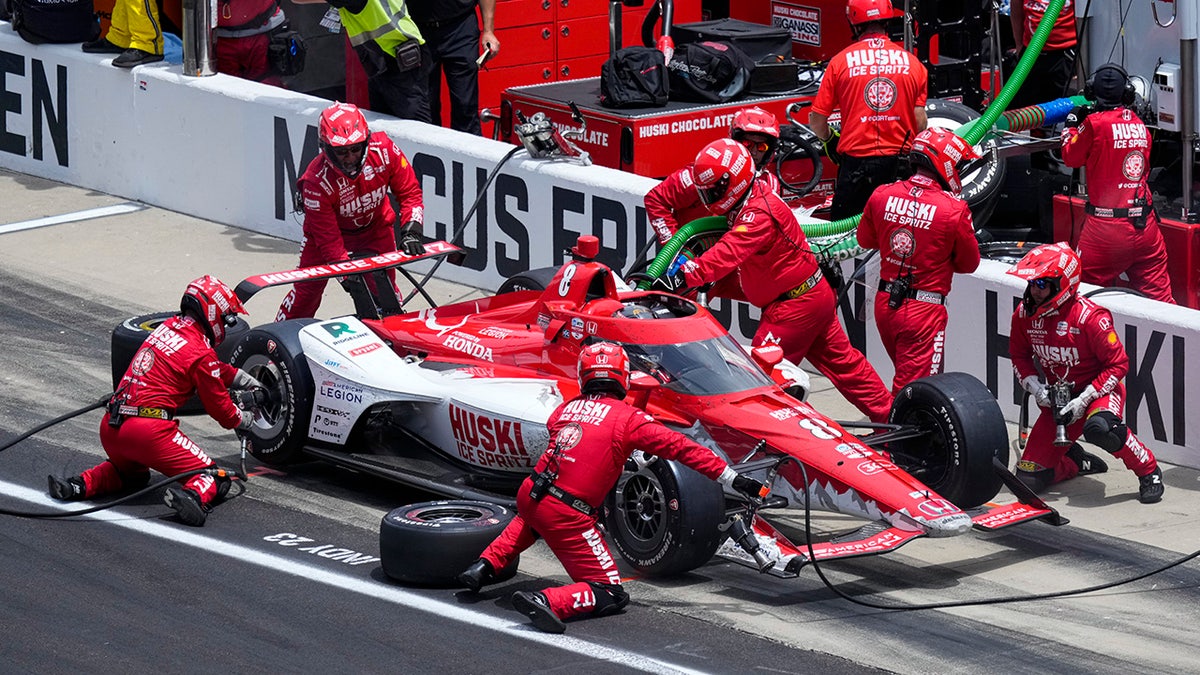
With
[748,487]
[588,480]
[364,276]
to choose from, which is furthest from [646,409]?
[364,276]

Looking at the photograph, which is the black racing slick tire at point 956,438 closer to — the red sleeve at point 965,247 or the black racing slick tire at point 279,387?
the red sleeve at point 965,247

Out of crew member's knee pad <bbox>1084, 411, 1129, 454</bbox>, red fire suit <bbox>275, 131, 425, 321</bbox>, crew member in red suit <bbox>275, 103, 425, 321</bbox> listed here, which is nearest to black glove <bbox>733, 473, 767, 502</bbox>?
crew member's knee pad <bbox>1084, 411, 1129, 454</bbox>

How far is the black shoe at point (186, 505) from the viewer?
10125mm

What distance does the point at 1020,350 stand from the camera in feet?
37.1

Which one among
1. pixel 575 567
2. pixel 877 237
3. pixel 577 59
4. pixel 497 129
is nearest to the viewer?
pixel 575 567

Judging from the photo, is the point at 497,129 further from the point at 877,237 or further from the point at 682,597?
the point at 682,597

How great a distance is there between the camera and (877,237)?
37.7 ft

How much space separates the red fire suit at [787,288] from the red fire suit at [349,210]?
2349mm

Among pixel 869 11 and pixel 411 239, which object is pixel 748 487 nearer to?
pixel 411 239

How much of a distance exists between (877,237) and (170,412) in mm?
4148

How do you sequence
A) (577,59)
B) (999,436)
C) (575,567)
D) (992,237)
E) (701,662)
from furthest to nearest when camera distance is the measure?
(577,59) → (992,237) → (999,436) → (575,567) → (701,662)

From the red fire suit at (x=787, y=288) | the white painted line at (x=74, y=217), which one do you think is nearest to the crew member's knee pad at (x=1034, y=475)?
the red fire suit at (x=787, y=288)

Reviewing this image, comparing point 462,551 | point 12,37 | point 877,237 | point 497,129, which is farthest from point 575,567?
point 12,37

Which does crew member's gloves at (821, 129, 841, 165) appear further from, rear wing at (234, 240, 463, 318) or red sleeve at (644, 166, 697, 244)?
rear wing at (234, 240, 463, 318)
